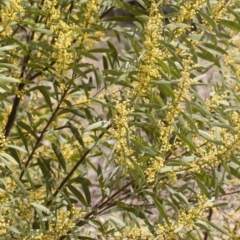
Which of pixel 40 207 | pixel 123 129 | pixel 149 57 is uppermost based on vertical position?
pixel 149 57

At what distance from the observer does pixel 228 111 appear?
2.18 metres

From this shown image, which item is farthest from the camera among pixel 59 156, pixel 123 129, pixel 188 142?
pixel 59 156

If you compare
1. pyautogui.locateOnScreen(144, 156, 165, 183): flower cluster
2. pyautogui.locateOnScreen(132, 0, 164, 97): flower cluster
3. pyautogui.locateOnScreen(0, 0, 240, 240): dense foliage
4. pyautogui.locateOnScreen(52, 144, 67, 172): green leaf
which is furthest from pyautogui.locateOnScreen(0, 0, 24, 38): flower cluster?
pyautogui.locateOnScreen(144, 156, 165, 183): flower cluster

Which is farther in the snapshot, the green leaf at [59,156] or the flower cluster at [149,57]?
the green leaf at [59,156]

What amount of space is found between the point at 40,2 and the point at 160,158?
0.91 m

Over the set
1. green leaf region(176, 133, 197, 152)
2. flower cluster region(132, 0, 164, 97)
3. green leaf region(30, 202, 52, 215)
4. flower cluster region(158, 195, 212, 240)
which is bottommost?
green leaf region(30, 202, 52, 215)

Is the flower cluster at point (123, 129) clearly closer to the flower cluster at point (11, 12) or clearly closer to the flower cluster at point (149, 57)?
the flower cluster at point (149, 57)

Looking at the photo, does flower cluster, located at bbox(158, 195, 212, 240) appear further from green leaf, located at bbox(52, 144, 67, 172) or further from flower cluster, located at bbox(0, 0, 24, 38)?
flower cluster, located at bbox(0, 0, 24, 38)

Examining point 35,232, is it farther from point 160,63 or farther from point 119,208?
point 160,63

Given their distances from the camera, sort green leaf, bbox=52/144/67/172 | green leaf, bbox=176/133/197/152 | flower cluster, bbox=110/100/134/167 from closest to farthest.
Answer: flower cluster, bbox=110/100/134/167 → green leaf, bbox=176/133/197/152 → green leaf, bbox=52/144/67/172

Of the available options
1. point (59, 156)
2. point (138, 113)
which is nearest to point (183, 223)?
point (138, 113)

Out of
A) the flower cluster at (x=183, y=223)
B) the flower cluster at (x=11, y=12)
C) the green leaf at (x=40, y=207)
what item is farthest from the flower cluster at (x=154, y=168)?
the flower cluster at (x=11, y=12)

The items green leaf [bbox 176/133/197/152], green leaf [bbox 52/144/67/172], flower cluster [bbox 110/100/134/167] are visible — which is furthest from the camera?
green leaf [bbox 52/144/67/172]

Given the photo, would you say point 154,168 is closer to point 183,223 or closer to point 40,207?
point 183,223
